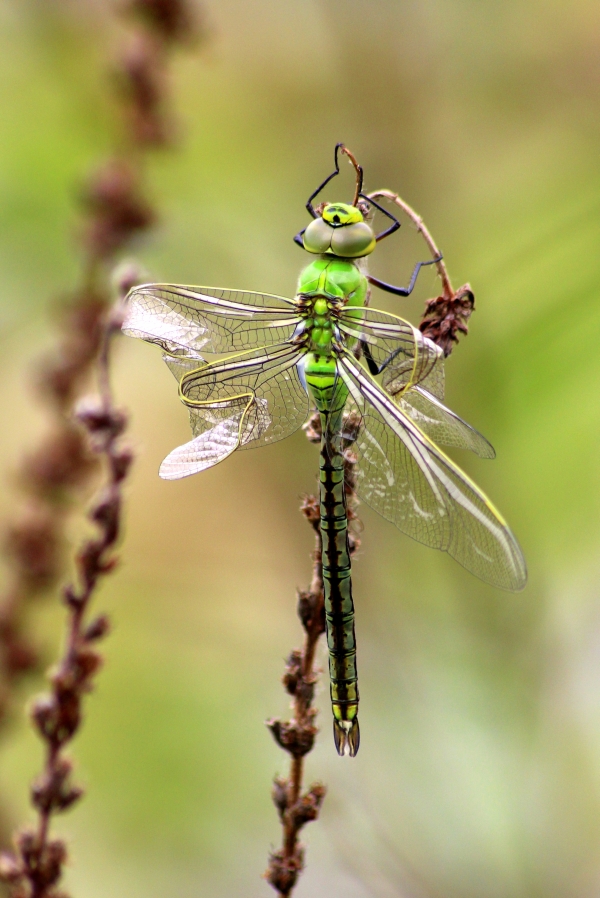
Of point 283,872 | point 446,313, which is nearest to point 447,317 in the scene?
point 446,313

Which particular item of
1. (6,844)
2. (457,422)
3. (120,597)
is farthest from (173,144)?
(120,597)

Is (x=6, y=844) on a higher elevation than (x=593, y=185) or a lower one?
lower

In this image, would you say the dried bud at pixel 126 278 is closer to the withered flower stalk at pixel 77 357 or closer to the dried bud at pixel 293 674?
the withered flower stalk at pixel 77 357

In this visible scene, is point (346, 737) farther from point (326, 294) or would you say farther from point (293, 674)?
point (326, 294)

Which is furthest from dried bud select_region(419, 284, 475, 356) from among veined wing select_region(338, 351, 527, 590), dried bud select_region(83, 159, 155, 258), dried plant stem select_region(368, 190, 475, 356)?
dried bud select_region(83, 159, 155, 258)

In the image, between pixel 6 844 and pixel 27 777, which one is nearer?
pixel 6 844

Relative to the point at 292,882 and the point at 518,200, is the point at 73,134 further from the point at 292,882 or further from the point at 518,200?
the point at 292,882

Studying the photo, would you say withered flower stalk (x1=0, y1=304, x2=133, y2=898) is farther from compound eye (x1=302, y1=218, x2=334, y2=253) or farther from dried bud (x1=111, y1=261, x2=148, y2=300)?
compound eye (x1=302, y1=218, x2=334, y2=253)
